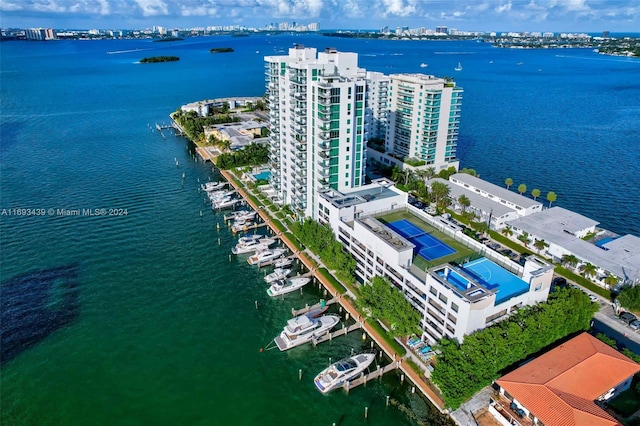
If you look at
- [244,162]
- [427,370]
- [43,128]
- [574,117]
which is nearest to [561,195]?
[427,370]

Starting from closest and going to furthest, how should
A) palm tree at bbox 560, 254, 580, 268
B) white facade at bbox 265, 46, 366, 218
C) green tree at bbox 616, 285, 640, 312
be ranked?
green tree at bbox 616, 285, 640, 312 → palm tree at bbox 560, 254, 580, 268 → white facade at bbox 265, 46, 366, 218

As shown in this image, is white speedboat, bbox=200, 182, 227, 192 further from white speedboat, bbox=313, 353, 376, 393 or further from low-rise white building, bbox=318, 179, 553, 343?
white speedboat, bbox=313, 353, 376, 393

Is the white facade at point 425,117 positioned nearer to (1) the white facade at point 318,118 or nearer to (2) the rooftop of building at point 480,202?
(2) the rooftop of building at point 480,202

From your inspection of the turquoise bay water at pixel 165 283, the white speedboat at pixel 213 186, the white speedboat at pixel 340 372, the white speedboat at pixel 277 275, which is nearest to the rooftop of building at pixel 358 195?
the white speedboat at pixel 277 275

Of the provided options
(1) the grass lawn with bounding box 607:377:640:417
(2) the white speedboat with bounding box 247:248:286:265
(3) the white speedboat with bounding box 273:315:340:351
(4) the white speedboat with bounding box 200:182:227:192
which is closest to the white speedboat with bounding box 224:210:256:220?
(2) the white speedboat with bounding box 247:248:286:265

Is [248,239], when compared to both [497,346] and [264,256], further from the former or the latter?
[497,346]
